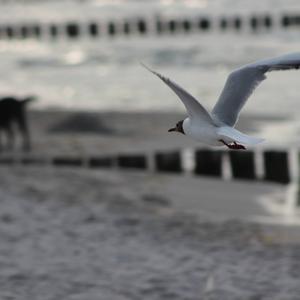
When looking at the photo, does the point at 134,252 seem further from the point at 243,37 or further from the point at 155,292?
the point at 243,37

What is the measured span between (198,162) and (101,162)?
209 cm

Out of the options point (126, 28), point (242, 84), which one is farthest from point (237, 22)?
point (242, 84)

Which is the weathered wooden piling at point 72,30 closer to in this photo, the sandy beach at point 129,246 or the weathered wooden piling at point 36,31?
the weathered wooden piling at point 36,31

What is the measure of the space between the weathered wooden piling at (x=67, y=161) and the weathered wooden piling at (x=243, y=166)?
310cm

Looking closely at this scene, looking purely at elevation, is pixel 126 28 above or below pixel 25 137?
above

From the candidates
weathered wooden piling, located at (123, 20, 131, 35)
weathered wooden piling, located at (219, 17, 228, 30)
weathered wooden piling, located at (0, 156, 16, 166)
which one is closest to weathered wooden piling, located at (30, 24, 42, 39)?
weathered wooden piling, located at (123, 20, 131, 35)

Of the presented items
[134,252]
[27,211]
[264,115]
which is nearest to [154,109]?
[264,115]

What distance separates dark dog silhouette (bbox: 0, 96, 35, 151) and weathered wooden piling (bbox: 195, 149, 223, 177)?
4.37m

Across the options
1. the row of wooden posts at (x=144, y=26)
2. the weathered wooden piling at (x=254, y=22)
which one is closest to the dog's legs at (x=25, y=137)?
the row of wooden posts at (x=144, y=26)

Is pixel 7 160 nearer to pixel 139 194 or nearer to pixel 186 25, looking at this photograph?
pixel 139 194

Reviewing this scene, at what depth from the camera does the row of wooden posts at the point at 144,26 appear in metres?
42.2

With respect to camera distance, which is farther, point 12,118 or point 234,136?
point 12,118

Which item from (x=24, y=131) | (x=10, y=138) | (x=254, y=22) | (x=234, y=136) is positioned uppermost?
(x=234, y=136)

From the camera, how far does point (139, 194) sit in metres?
16.4
